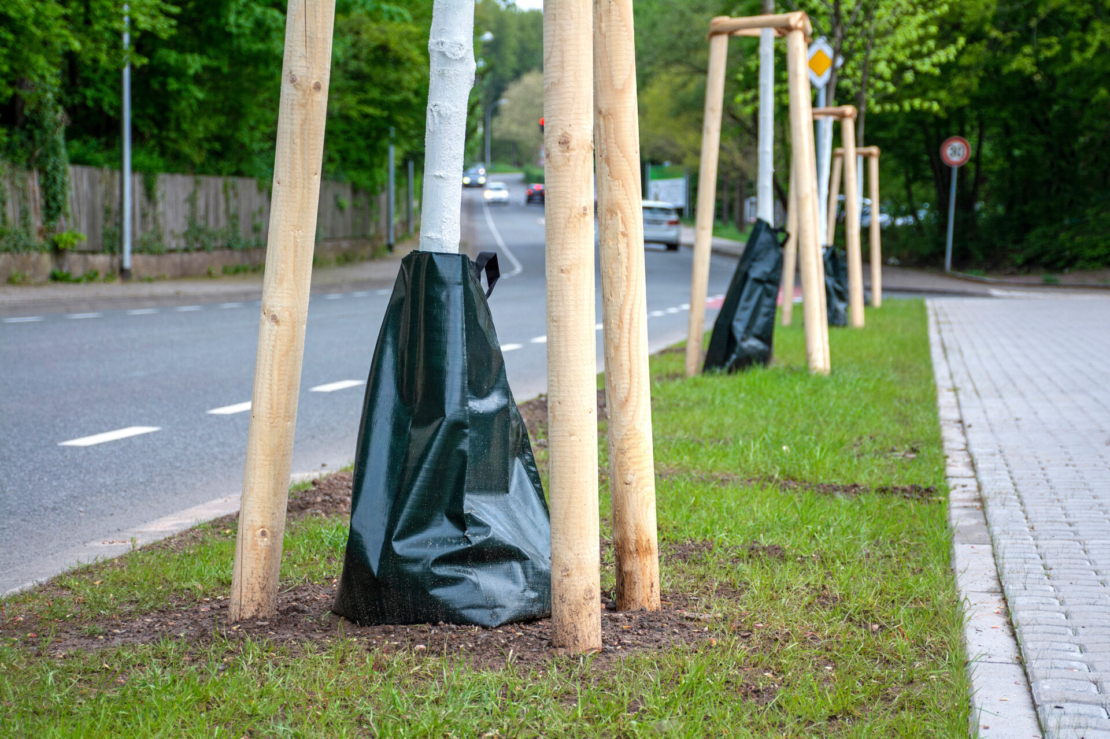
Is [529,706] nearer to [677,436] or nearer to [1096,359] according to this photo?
[677,436]

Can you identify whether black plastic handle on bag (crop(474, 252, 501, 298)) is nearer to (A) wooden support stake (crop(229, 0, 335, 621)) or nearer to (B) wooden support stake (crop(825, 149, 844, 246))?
(A) wooden support stake (crop(229, 0, 335, 621))

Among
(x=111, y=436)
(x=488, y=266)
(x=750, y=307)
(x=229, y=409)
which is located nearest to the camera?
(x=488, y=266)

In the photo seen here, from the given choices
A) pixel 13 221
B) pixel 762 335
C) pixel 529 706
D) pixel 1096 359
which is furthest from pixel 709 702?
pixel 13 221

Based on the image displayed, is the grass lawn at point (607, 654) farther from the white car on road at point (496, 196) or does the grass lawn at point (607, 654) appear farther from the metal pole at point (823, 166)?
the white car on road at point (496, 196)

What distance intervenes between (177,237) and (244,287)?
329 centimetres

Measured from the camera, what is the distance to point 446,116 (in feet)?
10.7

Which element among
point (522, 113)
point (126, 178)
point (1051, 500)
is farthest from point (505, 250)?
point (522, 113)

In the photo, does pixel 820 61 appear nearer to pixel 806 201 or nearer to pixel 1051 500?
pixel 806 201

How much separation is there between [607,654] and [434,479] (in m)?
0.63

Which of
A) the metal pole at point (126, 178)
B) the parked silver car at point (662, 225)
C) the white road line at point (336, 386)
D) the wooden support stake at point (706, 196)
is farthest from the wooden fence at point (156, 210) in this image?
the parked silver car at point (662, 225)

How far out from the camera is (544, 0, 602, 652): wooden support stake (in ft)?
9.34

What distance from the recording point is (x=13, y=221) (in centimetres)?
1933

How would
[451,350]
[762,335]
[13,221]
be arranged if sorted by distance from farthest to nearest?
[13,221]
[762,335]
[451,350]

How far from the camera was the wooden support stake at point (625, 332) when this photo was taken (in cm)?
328
